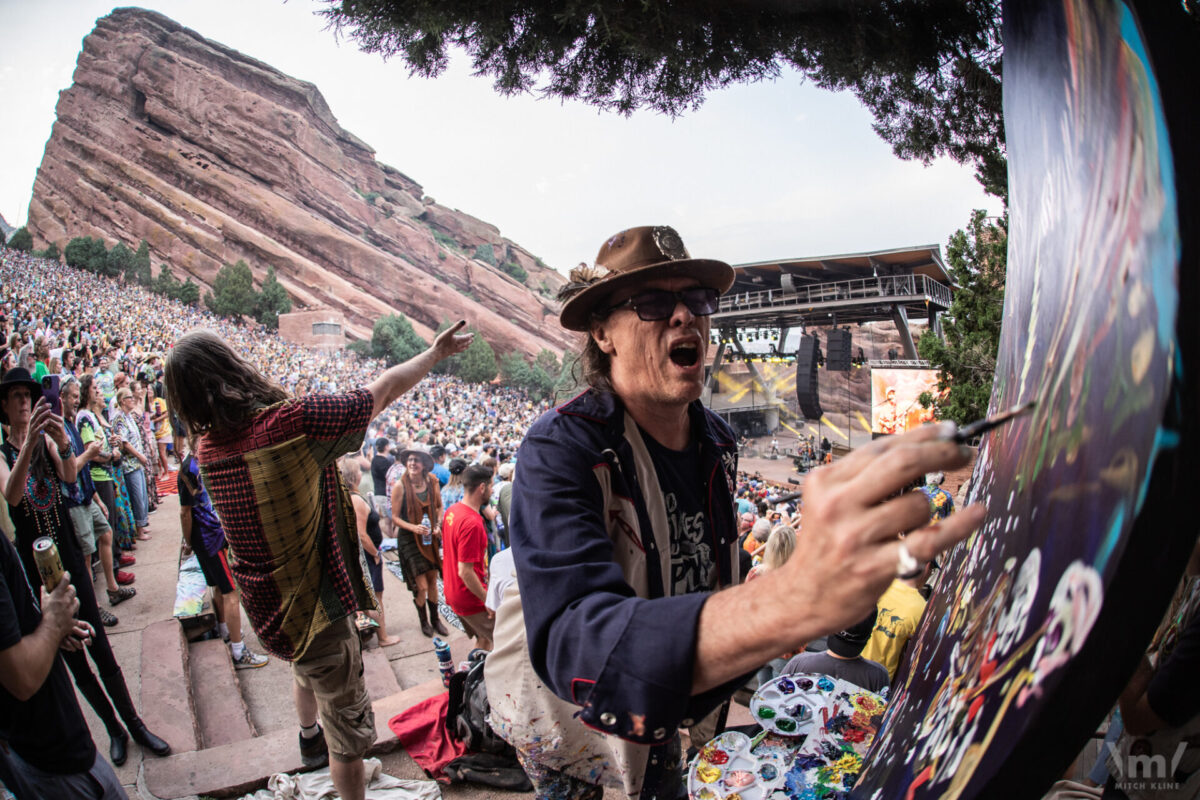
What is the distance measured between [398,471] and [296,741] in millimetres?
4261

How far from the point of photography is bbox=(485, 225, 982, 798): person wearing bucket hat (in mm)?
582

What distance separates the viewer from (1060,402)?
2.29ft

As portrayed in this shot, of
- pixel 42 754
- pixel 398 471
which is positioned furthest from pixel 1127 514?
pixel 398 471

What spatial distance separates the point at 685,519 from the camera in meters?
1.42

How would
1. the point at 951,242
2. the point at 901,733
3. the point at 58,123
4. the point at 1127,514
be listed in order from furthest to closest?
the point at 58,123 < the point at 951,242 < the point at 901,733 < the point at 1127,514

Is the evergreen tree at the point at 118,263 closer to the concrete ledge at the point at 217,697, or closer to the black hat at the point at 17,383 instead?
→ the concrete ledge at the point at 217,697

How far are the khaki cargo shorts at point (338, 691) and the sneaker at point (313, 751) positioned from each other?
615 millimetres

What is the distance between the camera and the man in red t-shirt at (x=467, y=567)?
4121 mm

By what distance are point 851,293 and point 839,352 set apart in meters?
4.65

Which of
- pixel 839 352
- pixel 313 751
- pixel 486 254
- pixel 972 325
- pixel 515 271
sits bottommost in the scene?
pixel 313 751

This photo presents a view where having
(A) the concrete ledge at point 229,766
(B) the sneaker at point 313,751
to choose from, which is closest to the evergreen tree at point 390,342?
(A) the concrete ledge at point 229,766

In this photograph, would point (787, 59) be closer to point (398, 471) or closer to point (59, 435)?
point (59, 435)
